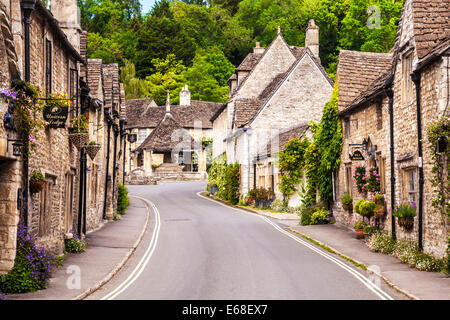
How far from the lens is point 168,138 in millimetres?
72750

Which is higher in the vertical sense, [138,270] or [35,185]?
[35,185]

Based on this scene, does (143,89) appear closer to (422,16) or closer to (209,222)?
(209,222)

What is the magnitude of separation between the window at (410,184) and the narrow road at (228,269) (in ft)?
10.3

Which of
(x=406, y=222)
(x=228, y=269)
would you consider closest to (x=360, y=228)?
(x=406, y=222)

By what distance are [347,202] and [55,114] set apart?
1343cm

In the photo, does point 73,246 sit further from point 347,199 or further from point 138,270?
point 347,199

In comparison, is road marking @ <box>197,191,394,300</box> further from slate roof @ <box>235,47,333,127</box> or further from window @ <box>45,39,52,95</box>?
slate roof @ <box>235,47,333,127</box>

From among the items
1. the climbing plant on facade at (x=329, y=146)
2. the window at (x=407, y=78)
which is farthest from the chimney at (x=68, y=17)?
the window at (x=407, y=78)

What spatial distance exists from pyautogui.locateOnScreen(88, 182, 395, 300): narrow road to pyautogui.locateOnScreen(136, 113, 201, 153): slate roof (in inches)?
1793

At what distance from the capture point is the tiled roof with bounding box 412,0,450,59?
16.3m

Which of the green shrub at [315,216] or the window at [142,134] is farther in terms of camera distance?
the window at [142,134]

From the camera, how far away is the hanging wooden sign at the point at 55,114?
13797mm

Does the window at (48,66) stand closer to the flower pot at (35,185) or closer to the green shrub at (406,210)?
the flower pot at (35,185)
